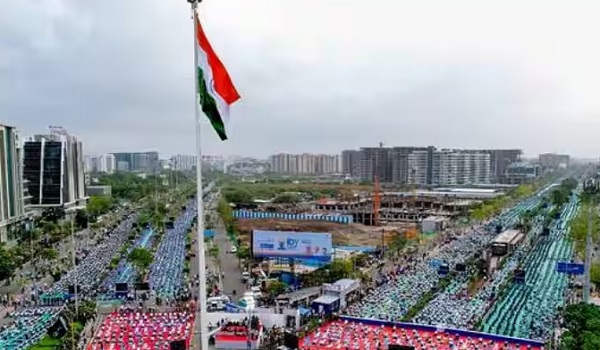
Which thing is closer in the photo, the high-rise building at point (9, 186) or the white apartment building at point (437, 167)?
the high-rise building at point (9, 186)

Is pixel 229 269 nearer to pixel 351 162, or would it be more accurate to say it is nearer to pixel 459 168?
pixel 459 168

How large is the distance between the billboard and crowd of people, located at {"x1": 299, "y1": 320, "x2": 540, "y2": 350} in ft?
30.4

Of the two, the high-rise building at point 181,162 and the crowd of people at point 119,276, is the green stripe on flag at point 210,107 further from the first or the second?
the high-rise building at point 181,162

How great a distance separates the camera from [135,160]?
171 metres

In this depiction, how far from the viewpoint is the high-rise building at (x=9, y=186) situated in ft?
135

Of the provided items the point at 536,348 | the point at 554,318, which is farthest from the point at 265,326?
the point at 554,318

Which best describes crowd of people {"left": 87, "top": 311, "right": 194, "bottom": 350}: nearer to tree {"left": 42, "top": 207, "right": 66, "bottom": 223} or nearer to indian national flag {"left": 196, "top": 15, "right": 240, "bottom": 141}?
indian national flag {"left": 196, "top": 15, "right": 240, "bottom": 141}

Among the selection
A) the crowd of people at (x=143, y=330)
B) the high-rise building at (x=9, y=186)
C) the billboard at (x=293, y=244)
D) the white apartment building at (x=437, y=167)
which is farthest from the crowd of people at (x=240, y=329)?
the white apartment building at (x=437, y=167)

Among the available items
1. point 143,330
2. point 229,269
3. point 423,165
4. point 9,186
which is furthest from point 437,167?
point 143,330

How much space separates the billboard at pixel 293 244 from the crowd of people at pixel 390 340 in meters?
9.27

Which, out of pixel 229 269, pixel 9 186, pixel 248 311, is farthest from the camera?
pixel 9 186

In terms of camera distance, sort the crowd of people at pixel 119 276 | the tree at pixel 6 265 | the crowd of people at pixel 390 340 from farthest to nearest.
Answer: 1. the tree at pixel 6 265
2. the crowd of people at pixel 119 276
3. the crowd of people at pixel 390 340

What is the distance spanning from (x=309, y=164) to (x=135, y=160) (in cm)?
5393

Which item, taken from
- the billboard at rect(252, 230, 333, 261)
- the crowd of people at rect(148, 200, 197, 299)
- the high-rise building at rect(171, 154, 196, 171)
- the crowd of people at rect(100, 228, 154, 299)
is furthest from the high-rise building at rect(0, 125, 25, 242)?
the high-rise building at rect(171, 154, 196, 171)
